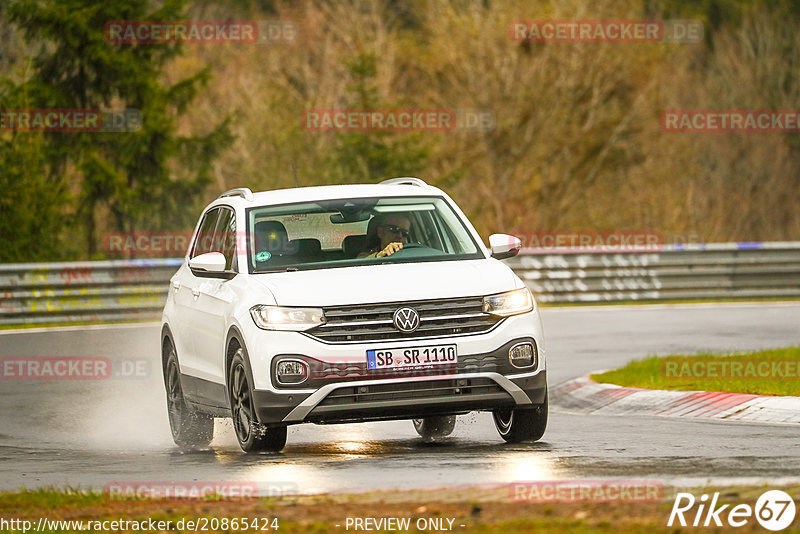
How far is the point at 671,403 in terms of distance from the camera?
42.9ft

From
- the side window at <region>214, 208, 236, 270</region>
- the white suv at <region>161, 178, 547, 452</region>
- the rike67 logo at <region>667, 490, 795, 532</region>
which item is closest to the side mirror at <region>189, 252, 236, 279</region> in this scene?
the white suv at <region>161, 178, 547, 452</region>

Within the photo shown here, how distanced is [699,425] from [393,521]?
519cm

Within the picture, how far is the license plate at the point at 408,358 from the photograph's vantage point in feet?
31.4

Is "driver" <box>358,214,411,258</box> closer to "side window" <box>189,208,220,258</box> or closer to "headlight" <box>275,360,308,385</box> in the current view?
"headlight" <box>275,360,308,385</box>

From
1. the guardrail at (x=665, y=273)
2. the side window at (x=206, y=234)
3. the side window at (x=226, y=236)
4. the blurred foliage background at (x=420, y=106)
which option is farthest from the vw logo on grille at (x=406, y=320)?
the blurred foliage background at (x=420, y=106)

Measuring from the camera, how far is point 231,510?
7.48m

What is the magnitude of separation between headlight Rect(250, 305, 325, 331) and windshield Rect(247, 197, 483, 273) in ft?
2.41

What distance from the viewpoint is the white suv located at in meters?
9.62

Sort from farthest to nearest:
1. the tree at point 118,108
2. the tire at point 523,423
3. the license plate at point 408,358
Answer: the tree at point 118,108, the tire at point 523,423, the license plate at point 408,358

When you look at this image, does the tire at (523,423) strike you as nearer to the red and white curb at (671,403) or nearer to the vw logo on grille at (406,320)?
the vw logo on grille at (406,320)

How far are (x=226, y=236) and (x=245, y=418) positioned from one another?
168 centimetres

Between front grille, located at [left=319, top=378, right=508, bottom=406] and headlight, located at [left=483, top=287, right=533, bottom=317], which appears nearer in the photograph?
front grille, located at [left=319, top=378, right=508, bottom=406]

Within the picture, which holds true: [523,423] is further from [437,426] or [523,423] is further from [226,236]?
[226,236]

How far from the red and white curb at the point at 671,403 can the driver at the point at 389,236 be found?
3095 millimetres
